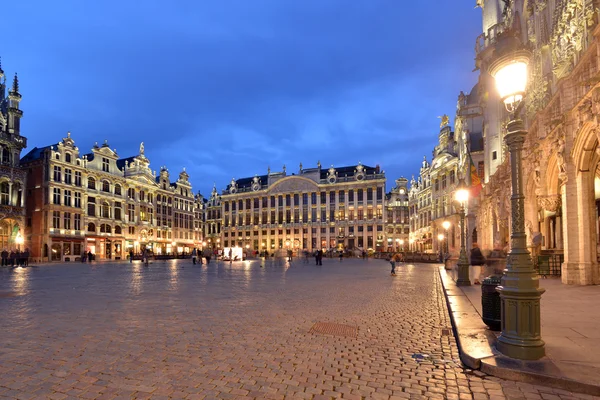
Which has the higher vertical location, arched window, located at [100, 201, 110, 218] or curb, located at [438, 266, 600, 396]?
arched window, located at [100, 201, 110, 218]

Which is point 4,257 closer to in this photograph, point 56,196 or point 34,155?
point 56,196

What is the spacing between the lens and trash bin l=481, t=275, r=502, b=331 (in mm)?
6968

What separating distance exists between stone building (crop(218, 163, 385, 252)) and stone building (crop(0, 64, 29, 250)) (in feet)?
175

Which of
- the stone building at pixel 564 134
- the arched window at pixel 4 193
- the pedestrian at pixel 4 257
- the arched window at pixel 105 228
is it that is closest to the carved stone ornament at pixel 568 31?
→ the stone building at pixel 564 134

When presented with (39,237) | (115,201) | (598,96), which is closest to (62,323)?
(598,96)

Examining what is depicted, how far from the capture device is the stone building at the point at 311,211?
90.3 m

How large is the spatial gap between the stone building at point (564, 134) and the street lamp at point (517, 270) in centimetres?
38

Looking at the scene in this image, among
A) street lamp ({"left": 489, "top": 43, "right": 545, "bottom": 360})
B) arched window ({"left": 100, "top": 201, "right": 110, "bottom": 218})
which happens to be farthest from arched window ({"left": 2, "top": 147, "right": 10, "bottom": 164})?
street lamp ({"left": 489, "top": 43, "right": 545, "bottom": 360})

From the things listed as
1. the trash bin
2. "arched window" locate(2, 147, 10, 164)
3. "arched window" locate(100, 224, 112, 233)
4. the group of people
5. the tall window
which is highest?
"arched window" locate(2, 147, 10, 164)

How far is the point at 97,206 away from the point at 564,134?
206 feet

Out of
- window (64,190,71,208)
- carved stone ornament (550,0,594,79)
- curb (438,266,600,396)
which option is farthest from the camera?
window (64,190,71,208)

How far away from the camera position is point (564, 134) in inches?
561

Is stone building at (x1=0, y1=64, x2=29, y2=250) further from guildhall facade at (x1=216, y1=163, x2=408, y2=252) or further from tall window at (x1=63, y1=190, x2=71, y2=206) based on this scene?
guildhall facade at (x1=216, y1=163, x2=408, y2=252)

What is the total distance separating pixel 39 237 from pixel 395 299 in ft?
182
